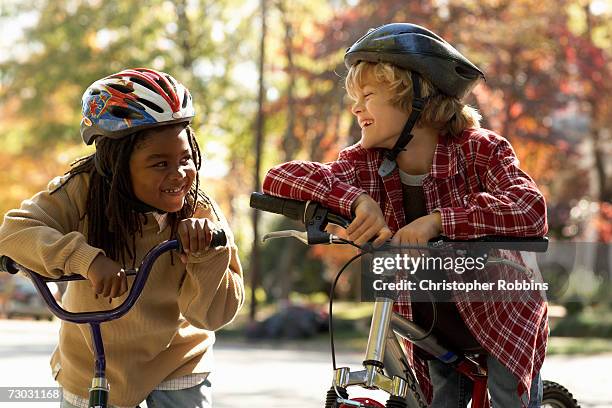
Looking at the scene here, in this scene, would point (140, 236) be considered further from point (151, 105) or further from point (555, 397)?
point (555, 397)

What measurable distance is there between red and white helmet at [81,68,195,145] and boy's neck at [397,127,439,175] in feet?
2.46

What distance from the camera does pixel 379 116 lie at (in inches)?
141

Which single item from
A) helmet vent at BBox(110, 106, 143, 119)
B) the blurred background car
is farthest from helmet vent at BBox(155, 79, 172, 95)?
the blurred background car

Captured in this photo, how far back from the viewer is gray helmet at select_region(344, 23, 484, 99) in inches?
140

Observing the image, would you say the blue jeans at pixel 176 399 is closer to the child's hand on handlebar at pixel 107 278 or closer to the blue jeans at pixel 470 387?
the child's hand on handlebar at pixel 107 278

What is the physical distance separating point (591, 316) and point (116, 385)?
17520 mm

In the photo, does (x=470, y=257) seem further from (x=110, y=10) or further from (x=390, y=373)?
(x=110, y=10)

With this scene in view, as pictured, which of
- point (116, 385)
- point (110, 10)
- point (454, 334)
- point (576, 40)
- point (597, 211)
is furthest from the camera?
point (110, 10)

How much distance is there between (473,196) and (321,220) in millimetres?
494

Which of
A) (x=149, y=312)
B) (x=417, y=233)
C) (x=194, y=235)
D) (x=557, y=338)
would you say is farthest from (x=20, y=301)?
(x=557, y=338)

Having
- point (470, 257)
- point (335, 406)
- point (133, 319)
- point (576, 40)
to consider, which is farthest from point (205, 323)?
point (576, 40)

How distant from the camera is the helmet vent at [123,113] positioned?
10.6 feet

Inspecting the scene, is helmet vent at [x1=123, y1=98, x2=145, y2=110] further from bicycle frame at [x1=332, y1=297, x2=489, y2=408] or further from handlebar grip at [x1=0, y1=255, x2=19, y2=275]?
bicycle frame at [x1=332, y1=297, x2=489, y2=408]

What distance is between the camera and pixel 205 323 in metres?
3.32
